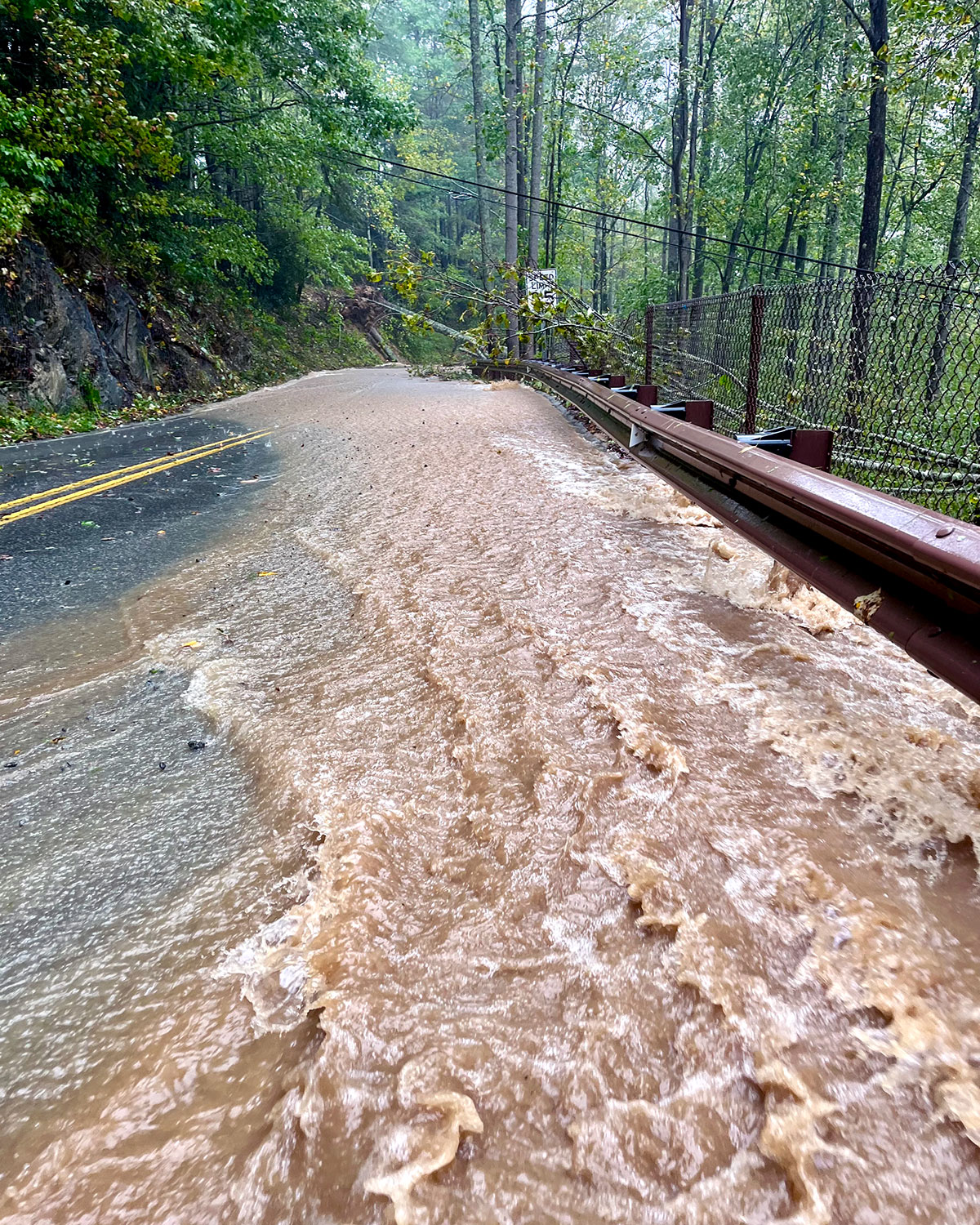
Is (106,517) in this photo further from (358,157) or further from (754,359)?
(358,157)

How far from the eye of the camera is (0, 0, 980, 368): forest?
10.5m

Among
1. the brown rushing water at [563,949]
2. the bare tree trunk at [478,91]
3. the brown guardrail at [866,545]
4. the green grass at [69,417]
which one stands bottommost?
the brown rushing water at [563,949]

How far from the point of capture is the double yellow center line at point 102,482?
5.87m

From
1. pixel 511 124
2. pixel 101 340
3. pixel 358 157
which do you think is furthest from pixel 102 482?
pixel 511 124

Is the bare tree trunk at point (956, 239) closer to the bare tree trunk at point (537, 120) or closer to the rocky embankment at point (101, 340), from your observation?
the bare tree trunk at point (537, 120)

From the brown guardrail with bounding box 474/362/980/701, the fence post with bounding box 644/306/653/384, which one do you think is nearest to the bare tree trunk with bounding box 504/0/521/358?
the fence post with bounding box 644/306/653/384

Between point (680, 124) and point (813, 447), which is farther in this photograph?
point (680, 124)

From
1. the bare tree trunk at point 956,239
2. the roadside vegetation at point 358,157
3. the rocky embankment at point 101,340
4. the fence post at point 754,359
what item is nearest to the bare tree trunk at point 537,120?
the roadside vegetation at point 358,157

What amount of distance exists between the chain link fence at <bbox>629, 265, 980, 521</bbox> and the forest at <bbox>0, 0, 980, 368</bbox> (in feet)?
2.45

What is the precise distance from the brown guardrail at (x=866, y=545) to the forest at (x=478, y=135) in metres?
3.18

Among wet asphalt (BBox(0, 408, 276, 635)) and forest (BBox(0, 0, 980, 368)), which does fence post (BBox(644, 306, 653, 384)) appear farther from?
wet asphalt (BBox(0, 408, 276, 635))

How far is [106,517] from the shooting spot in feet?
18.7

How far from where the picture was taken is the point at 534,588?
399 cm

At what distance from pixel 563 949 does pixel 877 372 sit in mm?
4990
